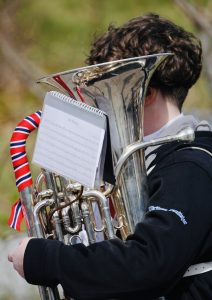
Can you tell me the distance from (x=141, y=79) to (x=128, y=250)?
0.54 metres

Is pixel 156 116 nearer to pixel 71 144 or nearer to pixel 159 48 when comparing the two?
pixel 159 48

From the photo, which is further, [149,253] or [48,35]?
[48,35]

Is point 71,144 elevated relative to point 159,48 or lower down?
lower down

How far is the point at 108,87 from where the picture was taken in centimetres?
260

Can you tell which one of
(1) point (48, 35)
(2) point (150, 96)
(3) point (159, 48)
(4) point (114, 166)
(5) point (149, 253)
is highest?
(3) point (159, 48)

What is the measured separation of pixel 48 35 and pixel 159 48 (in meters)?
8.88

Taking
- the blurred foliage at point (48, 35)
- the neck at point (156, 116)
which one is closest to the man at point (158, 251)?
the neck at point (156, 116)

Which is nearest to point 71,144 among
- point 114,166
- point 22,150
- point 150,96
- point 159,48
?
point 114,166

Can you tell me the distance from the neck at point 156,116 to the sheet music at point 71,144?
1.14 feet

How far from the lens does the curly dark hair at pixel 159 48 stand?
2848mm

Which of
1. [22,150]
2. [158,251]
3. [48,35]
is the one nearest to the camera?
[158,251]

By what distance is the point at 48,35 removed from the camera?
11594 millimetres

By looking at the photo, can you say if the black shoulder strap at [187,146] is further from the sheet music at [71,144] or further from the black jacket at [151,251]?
the sheet music at [71,144]

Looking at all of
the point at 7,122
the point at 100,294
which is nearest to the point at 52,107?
the point at 100,294
